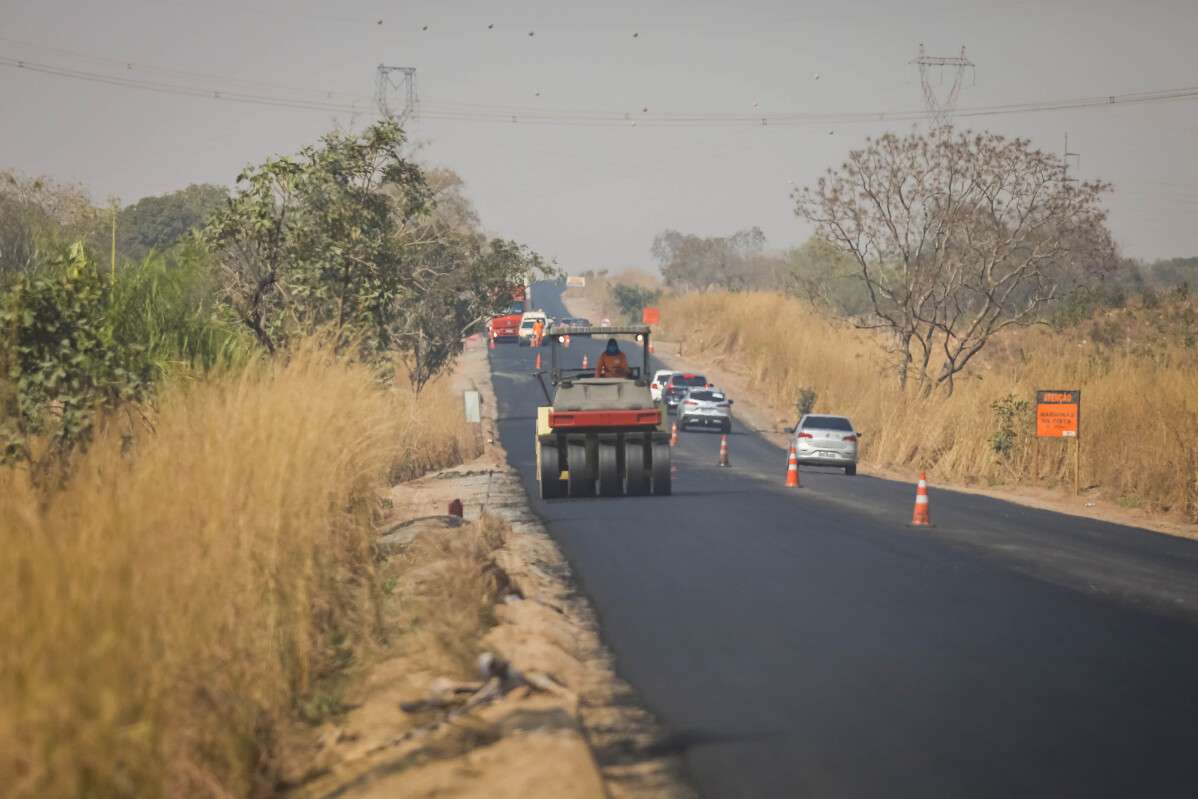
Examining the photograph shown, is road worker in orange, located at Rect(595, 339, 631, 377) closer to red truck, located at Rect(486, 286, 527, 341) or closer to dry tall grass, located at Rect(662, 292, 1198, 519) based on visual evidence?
dry tall grass, located at Rect(662, 292, 1198, 519)

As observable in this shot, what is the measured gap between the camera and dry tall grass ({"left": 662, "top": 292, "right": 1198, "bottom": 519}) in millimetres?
31359

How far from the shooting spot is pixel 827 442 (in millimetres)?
40812

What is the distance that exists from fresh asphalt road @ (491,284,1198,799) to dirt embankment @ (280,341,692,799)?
0.36 meters

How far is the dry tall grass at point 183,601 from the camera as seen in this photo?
6.53 m

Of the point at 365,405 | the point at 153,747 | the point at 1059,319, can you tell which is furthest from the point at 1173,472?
the point at 1059,319

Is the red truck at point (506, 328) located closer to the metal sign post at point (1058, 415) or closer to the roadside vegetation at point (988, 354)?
the roadside vegetation at point (988, 354)

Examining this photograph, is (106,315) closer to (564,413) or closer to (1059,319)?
(564,413)

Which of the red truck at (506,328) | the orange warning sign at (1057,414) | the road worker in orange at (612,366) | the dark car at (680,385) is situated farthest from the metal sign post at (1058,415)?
the red truck at (506,328)

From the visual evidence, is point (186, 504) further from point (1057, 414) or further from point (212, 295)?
point (1057, 414)

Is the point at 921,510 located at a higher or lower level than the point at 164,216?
lower

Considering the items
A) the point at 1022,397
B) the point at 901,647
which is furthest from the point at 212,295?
the point at 1022,397

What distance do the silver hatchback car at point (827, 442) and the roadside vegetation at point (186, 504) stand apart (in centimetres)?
1714

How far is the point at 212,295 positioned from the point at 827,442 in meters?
21.0

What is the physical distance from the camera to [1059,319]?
6756 cm
